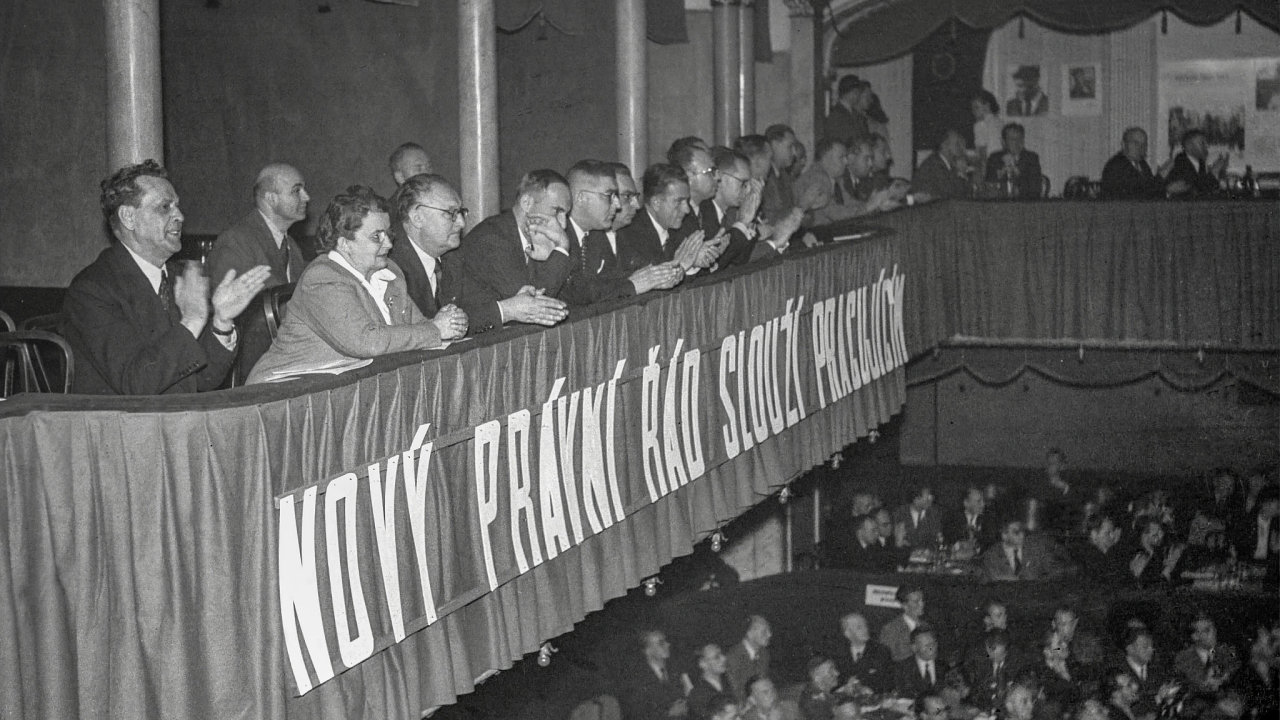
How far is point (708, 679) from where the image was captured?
12062 millimetres

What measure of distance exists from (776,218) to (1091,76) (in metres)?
9.79

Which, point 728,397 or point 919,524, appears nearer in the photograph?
point 728,397

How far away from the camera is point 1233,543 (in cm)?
1427

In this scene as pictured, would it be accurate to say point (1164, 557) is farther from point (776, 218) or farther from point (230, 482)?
point (230, 482)

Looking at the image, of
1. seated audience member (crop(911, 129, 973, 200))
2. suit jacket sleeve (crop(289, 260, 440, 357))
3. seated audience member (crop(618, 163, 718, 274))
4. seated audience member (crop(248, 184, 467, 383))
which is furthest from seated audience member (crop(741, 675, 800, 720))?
suit jacket sleeve (crop(289, 260, 440, 357))

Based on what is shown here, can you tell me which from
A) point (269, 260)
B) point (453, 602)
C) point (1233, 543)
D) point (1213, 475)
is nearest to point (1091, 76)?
A: point (1213, 475)

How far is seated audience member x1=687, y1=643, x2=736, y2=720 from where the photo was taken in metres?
11.9

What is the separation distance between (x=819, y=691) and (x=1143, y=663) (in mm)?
2679

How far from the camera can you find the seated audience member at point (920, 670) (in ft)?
40.1

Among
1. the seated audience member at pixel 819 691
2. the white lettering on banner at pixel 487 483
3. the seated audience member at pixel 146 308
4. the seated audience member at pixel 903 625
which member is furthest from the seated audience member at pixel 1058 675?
the seated audience member at pixel 146 308

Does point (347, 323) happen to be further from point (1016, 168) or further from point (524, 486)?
point (1016, 168)

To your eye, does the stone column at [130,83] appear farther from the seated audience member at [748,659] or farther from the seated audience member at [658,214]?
the seated audience member at [748,659]

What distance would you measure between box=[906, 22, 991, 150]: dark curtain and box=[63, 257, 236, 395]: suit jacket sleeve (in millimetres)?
14906

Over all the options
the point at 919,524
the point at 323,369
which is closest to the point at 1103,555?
the point at 919,524
